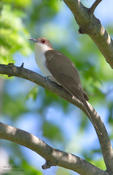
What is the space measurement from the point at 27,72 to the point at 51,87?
32 centimetres

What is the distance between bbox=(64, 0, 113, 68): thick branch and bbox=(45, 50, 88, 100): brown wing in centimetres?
104

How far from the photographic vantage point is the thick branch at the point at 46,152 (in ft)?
12.7

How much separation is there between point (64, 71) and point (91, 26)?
5.86 feet

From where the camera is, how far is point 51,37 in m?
13.8

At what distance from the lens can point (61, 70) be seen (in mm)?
6332

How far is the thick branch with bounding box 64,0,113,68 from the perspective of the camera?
4.46 m

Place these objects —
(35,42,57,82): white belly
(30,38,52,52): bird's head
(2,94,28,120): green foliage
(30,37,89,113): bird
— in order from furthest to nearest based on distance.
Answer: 1. (2,94,28,120): green foliage
2. (30,38,52,52): bird's head
3. (35,42,57,82): white belly
4. (30,37,89,113): bird

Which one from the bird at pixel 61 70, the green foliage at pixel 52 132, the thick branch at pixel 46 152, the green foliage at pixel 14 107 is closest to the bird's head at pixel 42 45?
the bird at pixel 61 70

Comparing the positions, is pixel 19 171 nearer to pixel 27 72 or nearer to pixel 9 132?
pixel 9 132

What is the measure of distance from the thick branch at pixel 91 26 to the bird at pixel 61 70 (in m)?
0.84

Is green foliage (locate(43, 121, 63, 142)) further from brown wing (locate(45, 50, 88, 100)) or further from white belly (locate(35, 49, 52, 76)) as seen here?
brown wing (locate(45, 50, 88, 100))

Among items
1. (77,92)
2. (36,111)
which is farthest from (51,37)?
(77,92)

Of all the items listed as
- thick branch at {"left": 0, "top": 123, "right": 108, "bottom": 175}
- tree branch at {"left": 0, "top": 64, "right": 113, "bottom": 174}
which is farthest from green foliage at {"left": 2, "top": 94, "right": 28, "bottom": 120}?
thick branch at {"left": 0, "top": 123, "right": 108, "bottom": 175}

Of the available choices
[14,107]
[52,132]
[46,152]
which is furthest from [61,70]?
[14,107]
